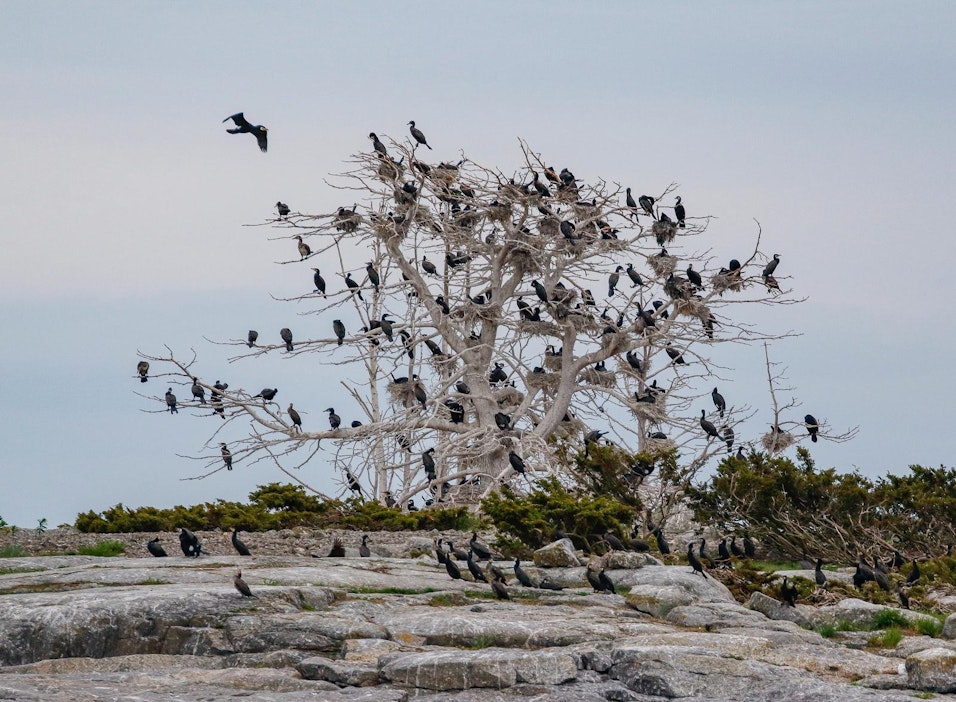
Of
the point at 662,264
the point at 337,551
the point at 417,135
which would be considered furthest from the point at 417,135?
the point at 337,551

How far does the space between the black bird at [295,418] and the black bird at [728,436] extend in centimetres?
975

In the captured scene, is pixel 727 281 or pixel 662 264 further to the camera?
pixel 662 264

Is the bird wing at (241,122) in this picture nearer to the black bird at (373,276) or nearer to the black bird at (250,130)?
the black bird at (250,130)

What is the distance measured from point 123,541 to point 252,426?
10.1 m

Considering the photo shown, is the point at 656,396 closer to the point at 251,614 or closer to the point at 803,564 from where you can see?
the point at 803,564

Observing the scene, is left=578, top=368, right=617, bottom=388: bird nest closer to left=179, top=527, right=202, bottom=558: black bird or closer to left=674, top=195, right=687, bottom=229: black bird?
left=674, top=195, right=687, bottom=229: black bird

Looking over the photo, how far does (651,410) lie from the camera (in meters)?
29.9

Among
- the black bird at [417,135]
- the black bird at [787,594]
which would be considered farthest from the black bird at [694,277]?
the black bird at [787,594]

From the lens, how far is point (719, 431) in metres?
28.2

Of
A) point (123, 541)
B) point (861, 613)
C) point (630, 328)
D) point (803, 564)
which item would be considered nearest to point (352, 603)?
point (861, 613)

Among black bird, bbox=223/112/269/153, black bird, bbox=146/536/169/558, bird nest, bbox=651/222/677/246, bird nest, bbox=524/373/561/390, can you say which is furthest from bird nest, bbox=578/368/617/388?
black bird, bbox=146/536/169/558

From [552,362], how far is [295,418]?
624 centimetres

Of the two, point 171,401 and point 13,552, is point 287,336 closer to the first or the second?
point 171,401

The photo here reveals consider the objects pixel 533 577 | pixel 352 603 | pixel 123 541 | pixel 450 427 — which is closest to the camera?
pixel 352 603
